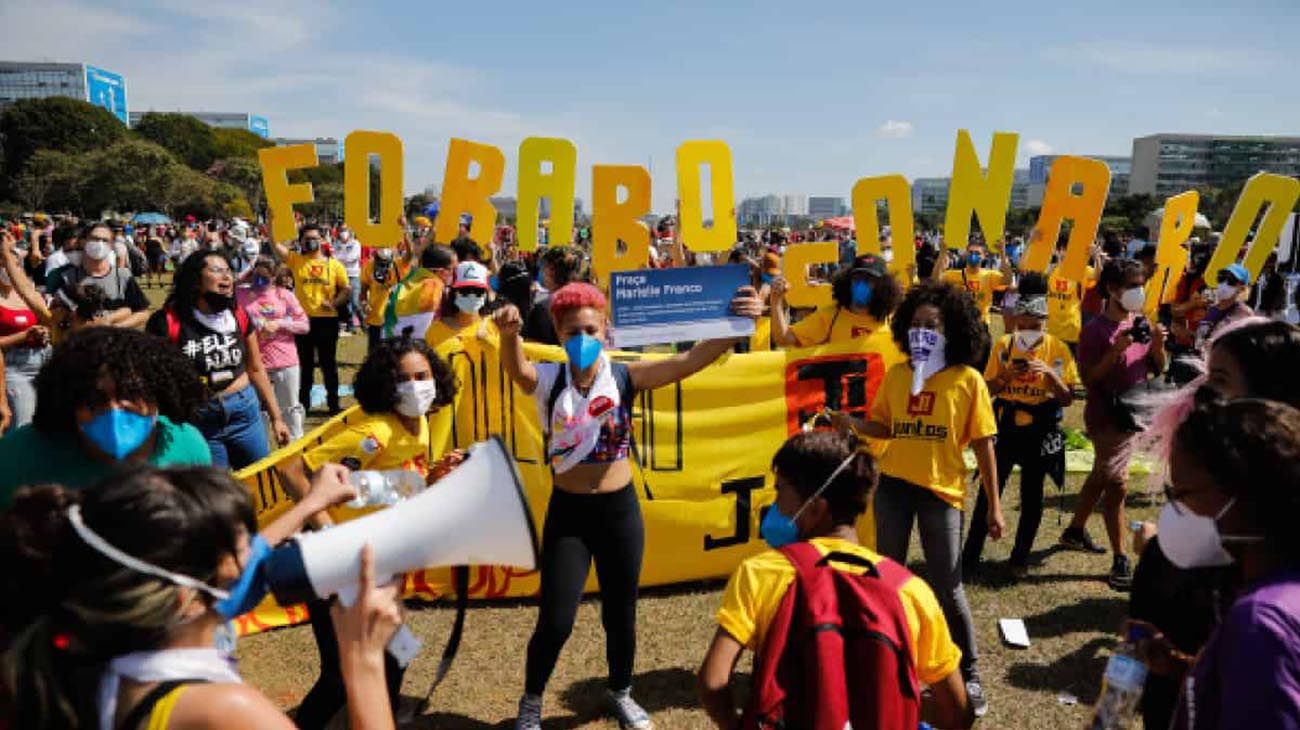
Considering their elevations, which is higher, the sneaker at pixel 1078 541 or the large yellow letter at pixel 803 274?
the large yellow letter at pixel 803 274

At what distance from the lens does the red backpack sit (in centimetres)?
182

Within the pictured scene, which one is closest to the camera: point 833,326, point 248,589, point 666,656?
point 248,589

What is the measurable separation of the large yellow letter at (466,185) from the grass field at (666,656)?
295 centimetres

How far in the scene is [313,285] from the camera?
8.61 m

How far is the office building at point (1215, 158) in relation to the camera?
135688 mm

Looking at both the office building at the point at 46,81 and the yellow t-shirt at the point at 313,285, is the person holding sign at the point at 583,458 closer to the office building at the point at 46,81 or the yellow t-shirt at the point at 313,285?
the yellow t-shirt at the point at 313,285

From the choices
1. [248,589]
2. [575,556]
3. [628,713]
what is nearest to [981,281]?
[628,713]

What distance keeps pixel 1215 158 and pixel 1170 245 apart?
551ft

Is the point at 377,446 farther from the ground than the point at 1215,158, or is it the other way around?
the point at 1215,158

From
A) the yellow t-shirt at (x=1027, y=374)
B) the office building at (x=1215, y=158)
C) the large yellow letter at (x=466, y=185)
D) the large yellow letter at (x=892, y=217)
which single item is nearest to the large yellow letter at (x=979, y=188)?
the large yellow letter at (x=892, y=217)

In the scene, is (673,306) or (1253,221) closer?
(673,306)

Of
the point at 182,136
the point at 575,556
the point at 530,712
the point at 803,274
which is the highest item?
the point at 182,136

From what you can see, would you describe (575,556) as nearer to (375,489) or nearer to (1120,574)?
(375,489)

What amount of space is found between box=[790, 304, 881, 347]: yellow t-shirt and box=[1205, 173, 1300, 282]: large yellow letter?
4104mm
